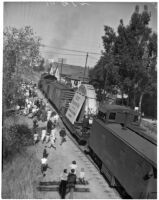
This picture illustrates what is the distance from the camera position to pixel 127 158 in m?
9.57

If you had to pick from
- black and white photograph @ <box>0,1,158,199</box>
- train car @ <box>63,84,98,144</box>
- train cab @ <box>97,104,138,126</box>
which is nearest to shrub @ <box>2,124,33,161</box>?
black and white photograph @ <box>0,1,158,199</box>

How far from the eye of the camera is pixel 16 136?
9.71 m

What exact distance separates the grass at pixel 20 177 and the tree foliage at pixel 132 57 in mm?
8340

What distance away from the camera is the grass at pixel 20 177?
8.22 m

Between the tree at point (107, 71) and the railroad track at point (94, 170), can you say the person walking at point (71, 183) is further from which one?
the tree at point (107, 71)

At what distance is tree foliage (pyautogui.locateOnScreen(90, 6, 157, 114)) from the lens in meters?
15.3

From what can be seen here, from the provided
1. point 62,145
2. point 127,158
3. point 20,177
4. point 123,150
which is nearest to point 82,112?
point 62,145

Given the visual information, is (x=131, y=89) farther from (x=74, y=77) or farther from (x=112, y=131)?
(x=74, y=77)

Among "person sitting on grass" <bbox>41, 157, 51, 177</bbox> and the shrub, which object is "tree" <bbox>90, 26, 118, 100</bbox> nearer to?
the shrub

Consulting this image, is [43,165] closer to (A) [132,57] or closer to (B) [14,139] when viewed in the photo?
(B) [14,139]

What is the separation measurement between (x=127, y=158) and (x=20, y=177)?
4131 mm

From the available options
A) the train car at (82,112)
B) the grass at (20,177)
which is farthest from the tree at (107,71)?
the grass at (20,177)

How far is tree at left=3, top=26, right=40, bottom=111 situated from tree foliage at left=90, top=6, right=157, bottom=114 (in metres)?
5.52

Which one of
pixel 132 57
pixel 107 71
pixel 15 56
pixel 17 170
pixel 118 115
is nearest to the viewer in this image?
pixel 17 170
